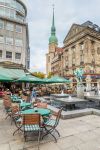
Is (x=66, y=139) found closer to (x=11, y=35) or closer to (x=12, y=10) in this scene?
(x=11, y=35)

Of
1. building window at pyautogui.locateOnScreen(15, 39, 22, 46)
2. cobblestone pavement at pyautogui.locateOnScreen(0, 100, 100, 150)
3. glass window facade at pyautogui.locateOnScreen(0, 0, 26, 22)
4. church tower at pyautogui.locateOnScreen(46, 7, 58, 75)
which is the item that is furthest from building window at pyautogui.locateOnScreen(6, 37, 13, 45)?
church tower at pyautogui.locateOnScreen(46, 7, 58, 75)

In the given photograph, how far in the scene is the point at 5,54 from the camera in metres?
29.3

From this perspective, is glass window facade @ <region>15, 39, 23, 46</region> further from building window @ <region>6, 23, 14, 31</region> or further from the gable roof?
the gable roof

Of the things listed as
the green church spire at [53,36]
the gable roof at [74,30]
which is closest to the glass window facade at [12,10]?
the gable roof at [74,30]

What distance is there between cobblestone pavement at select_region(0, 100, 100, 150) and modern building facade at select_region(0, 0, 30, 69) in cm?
2409

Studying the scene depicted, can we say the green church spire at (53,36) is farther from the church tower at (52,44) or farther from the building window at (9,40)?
the building window at (9,40)

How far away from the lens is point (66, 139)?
17.5 ft

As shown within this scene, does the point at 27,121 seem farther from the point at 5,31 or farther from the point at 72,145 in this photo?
the point at 5,31

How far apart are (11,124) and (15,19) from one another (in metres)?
28.4

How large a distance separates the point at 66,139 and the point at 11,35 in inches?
1107

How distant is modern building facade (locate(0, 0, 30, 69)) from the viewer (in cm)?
2965

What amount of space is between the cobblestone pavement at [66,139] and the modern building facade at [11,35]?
24.1 meters

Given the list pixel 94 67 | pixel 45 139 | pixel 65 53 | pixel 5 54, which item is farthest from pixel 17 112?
pixel 65 53

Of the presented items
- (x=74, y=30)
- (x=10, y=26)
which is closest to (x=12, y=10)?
(x=10, y=26)
